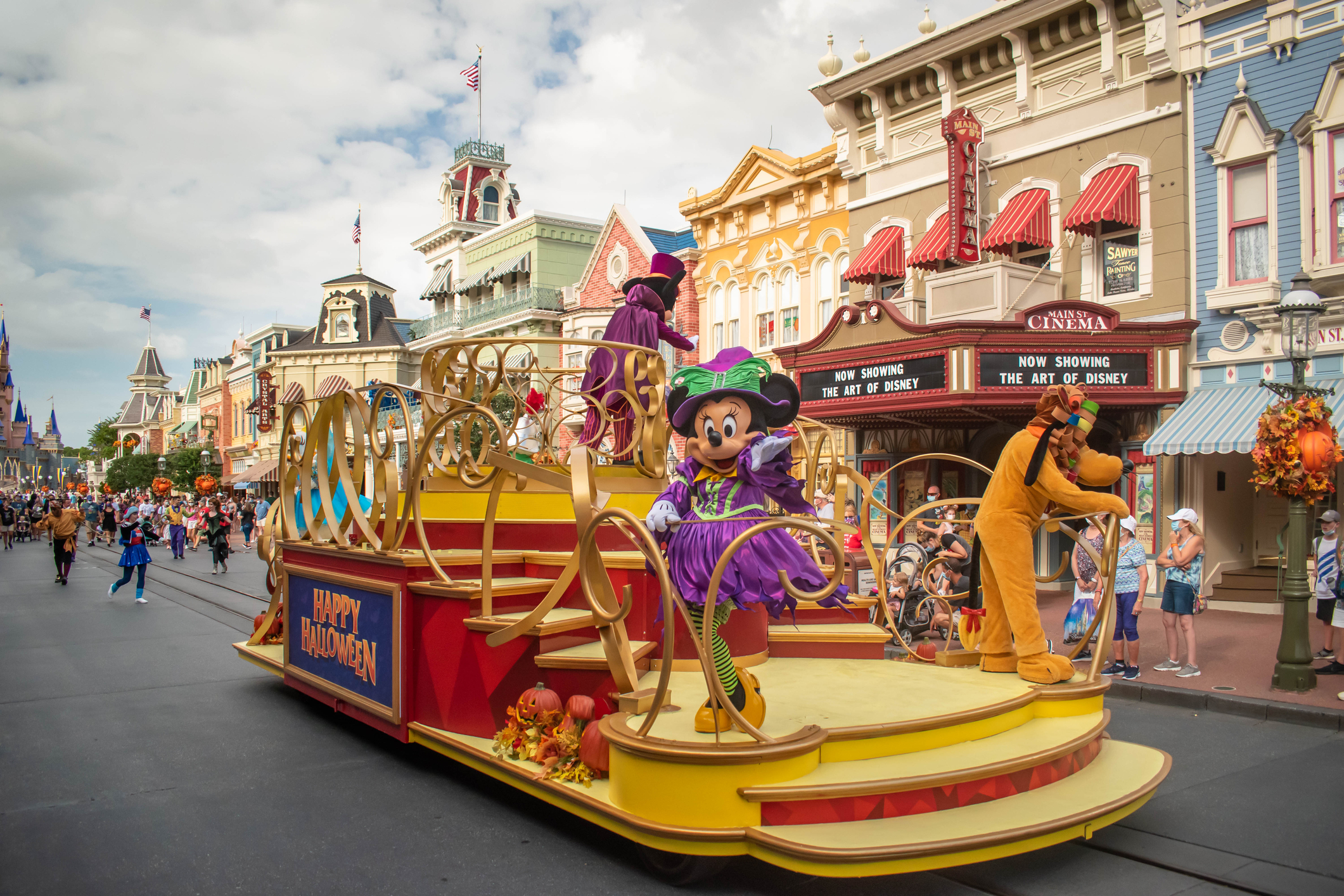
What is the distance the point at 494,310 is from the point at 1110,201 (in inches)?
975

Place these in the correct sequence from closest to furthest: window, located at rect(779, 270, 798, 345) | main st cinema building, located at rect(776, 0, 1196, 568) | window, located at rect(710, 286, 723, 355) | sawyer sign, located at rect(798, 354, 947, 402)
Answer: main st cinema building, located at rect(776, 0, 1196, 568) < sawyer sign, located at rect(798, 354, 947, 402) < window, located at rect(779, 270, 798, 345) < window, located at rect(710, 286, 723, 355)

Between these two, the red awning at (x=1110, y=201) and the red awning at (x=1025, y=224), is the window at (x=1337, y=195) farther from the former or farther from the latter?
the red awning at (x=1025, y=224)

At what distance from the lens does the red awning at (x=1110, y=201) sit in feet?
45.3

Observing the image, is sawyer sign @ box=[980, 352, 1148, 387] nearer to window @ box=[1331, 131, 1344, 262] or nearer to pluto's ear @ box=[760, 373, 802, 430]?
window @ box=[1331, 131, 1344, 262]

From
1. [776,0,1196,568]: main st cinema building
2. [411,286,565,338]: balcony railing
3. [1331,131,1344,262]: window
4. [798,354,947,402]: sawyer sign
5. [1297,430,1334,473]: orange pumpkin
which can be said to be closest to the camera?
[1297,430,1334,473]: orange pumpkin

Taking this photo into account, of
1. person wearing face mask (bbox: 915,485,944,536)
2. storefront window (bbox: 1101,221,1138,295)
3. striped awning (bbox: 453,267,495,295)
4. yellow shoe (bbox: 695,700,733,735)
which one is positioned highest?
striped awning (bbox: 453,267,495,295)

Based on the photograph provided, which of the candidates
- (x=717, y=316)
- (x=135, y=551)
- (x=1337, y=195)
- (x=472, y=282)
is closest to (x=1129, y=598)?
(x=1337, y=195)

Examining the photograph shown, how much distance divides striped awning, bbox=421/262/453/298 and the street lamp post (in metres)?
33.9

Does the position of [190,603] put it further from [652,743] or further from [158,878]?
[652,743]

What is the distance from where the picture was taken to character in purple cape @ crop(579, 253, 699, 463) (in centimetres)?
695

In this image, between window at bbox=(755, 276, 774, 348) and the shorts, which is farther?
window at bbox=(755, 276, 774, 348)

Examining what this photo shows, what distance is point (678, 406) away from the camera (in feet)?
14.8

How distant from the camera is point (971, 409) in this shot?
14477mm

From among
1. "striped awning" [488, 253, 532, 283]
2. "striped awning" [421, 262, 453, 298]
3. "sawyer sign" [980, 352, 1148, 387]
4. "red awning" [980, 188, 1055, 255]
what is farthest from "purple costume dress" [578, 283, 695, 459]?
"striped awning" [421, 262, 453, 298]
